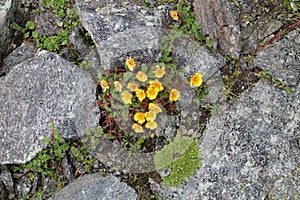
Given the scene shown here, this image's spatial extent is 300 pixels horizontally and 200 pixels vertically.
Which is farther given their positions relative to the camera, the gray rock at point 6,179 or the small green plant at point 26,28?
the small green plant at point 26,28

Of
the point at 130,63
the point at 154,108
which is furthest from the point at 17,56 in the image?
the point at 154,108

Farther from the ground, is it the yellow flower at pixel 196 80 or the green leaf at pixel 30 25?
the green leaf at pixel 30 25

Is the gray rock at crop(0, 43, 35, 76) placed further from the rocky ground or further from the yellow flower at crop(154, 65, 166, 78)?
the yellow flower at crop(154, 65, 166, 78)

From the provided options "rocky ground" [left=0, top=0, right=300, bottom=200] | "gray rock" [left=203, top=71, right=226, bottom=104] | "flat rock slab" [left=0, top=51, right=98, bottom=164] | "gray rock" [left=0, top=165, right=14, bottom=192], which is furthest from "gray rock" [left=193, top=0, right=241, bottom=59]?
"gray rock" [left=0, top=165, right=14, bottom=192]

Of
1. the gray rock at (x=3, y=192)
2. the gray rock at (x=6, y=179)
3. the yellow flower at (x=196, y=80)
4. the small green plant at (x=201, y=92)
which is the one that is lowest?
the gray rock at (x=3, y=192)

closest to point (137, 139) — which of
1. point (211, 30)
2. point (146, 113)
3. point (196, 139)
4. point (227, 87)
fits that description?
point (146, 113)

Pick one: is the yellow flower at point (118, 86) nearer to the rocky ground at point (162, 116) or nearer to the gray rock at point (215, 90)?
the rocky ground at point (162, 116)

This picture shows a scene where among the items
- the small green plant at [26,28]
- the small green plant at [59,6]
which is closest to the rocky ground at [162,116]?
the small green plant at [59,6]

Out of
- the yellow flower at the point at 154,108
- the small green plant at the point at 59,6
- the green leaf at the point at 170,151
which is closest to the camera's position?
the green leaf at the point at 170,151
